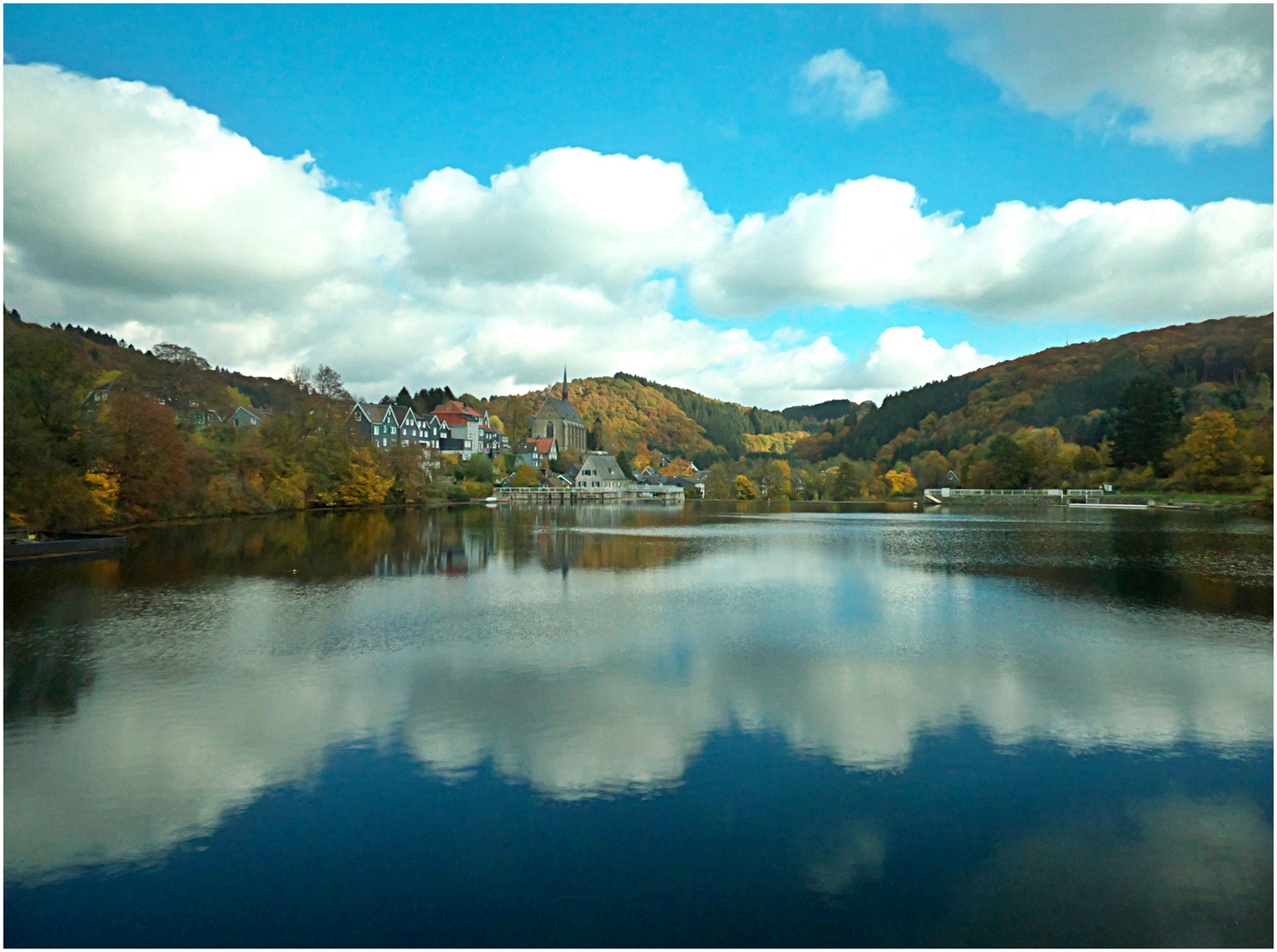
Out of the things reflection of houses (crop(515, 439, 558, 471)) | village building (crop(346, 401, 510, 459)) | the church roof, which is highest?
the church roof

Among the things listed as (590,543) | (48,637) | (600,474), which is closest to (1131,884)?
(48,637)

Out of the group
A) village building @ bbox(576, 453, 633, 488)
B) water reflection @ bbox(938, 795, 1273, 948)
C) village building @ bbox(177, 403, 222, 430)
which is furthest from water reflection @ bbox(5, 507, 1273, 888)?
village building @ bbox(576, 453, 633, 488)

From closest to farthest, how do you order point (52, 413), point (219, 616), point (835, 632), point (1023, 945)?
point (1023, 945) < point (835, 632) < point (219, 616) < point (52, 413)

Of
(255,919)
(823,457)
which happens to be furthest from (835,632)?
(823,457)

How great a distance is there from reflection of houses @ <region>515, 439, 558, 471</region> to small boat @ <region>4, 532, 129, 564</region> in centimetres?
6641

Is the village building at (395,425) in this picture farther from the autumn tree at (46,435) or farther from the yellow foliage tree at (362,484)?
the autumn tree at (46,435)

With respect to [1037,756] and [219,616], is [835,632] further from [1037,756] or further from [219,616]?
[219,616]

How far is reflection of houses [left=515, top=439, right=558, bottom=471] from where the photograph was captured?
95.3 meters

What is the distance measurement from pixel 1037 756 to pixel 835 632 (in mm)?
5442

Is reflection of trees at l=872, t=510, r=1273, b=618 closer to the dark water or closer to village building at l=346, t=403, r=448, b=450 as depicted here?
the dark water

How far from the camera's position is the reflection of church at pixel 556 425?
11219 cm

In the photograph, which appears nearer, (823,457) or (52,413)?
(52,413)

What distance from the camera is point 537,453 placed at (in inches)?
3802

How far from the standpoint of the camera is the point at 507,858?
5.52 metres
